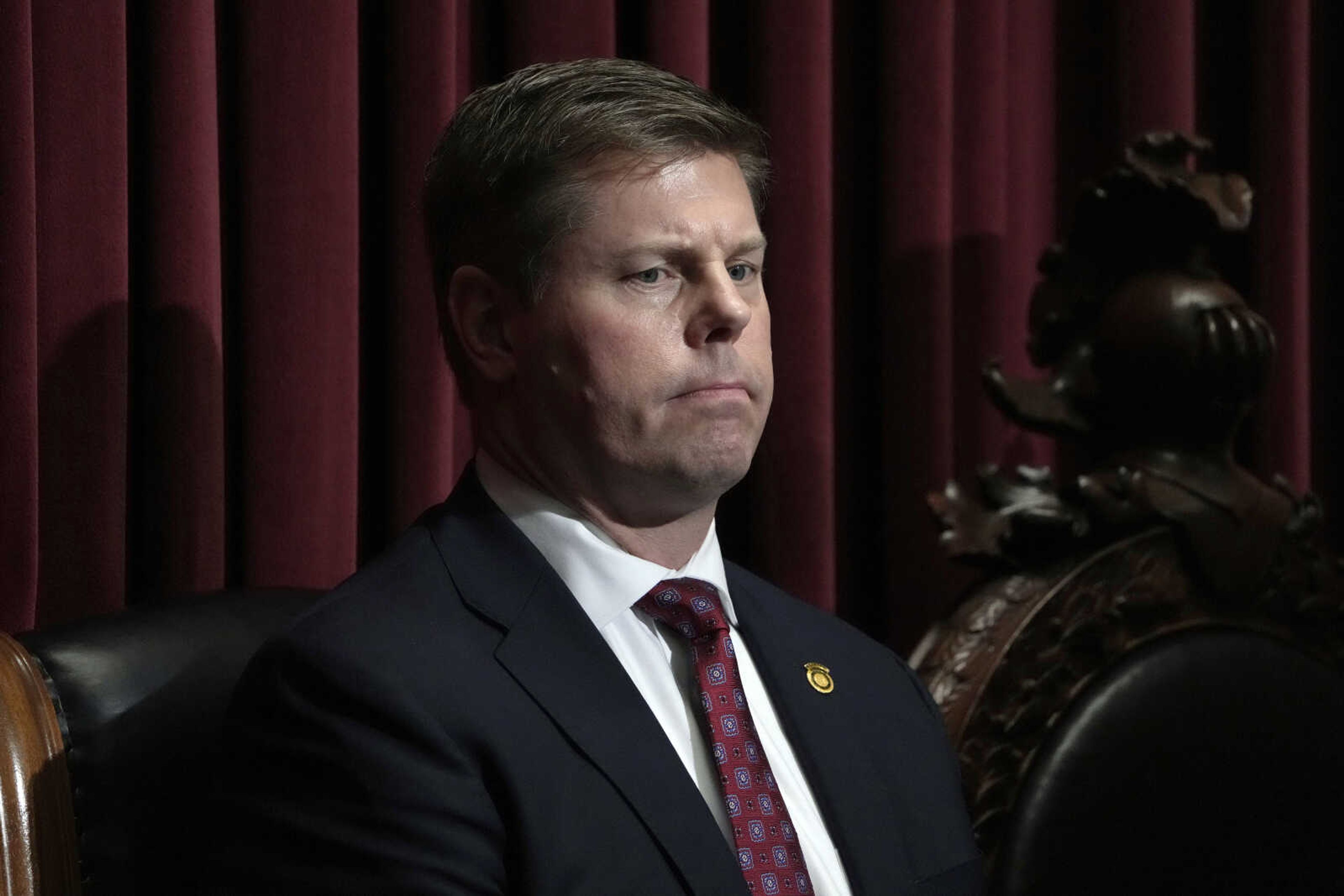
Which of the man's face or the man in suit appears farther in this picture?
the man's face

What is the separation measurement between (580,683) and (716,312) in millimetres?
286

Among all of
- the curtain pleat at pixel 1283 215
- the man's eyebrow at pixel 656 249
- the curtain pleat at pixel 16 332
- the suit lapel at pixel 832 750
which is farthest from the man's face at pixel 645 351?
the curtain pleat at pixel 1283 215

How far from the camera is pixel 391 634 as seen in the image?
41.7 inches

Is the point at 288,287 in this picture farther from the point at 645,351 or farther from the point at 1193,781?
the point at 1193,781

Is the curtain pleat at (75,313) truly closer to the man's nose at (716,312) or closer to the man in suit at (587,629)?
the man in suit at (587,629)

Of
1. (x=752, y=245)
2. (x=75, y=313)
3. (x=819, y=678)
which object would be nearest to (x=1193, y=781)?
(x=819, y=678)

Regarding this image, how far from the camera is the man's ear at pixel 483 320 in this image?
123 cm

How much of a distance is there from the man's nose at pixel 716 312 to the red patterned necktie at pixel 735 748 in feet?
0.60

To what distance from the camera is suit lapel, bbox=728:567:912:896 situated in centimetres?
121

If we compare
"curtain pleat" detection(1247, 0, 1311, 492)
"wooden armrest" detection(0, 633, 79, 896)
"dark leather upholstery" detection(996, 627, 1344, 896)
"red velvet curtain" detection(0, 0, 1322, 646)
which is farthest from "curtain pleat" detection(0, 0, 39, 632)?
"curtain pleat" detection(1247, 0, 1311, 492)

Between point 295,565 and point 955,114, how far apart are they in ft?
3.09

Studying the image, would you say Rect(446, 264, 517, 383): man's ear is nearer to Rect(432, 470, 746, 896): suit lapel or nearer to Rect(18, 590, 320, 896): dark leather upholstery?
Rect(432, 470, 746, 896): suit lapel

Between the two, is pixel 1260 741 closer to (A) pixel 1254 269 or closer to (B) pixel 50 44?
(A) pixel 1254 269

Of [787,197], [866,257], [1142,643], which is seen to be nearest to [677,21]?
[787,197]
